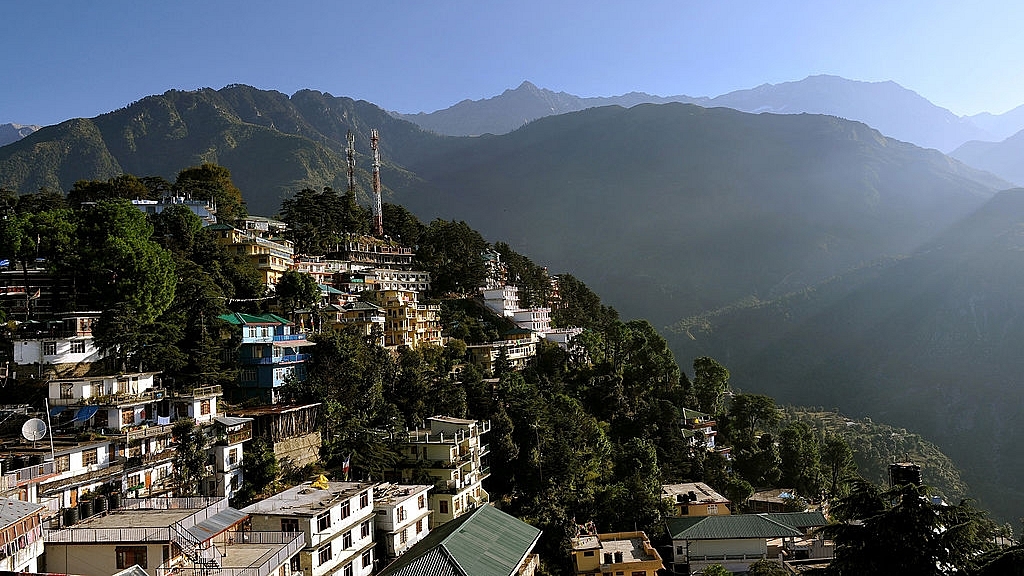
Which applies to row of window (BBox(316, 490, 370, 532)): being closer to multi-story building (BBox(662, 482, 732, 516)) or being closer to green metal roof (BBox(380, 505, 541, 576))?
green metal roof (BBox(380, 505, 541, 576))

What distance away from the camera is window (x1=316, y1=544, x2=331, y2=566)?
21.6 meters

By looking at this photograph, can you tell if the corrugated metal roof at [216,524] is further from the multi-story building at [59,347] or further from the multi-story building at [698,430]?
the multi-story building at [698,430]

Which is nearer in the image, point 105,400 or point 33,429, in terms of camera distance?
point 33,429

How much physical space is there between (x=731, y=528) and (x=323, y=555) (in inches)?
854

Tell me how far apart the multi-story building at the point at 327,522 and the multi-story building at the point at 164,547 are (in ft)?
6.51

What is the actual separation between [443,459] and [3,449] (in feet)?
55.2

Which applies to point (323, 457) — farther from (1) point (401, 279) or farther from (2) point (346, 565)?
(1) point (401, 279)

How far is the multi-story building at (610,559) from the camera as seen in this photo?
3077 centimetres

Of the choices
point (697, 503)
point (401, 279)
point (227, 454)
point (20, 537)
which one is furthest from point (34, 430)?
point (401, 279)

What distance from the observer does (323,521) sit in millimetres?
22031

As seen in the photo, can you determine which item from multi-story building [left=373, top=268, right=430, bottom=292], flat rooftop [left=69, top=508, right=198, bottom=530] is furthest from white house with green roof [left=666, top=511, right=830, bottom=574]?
multi-story building [left=373, top=268, right=430, bottom=292]

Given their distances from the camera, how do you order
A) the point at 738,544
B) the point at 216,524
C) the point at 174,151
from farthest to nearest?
the point at 174,151, the point at 738,544, the point at 216,524

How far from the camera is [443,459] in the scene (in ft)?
108

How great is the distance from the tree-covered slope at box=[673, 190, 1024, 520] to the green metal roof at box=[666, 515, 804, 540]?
168 ft
